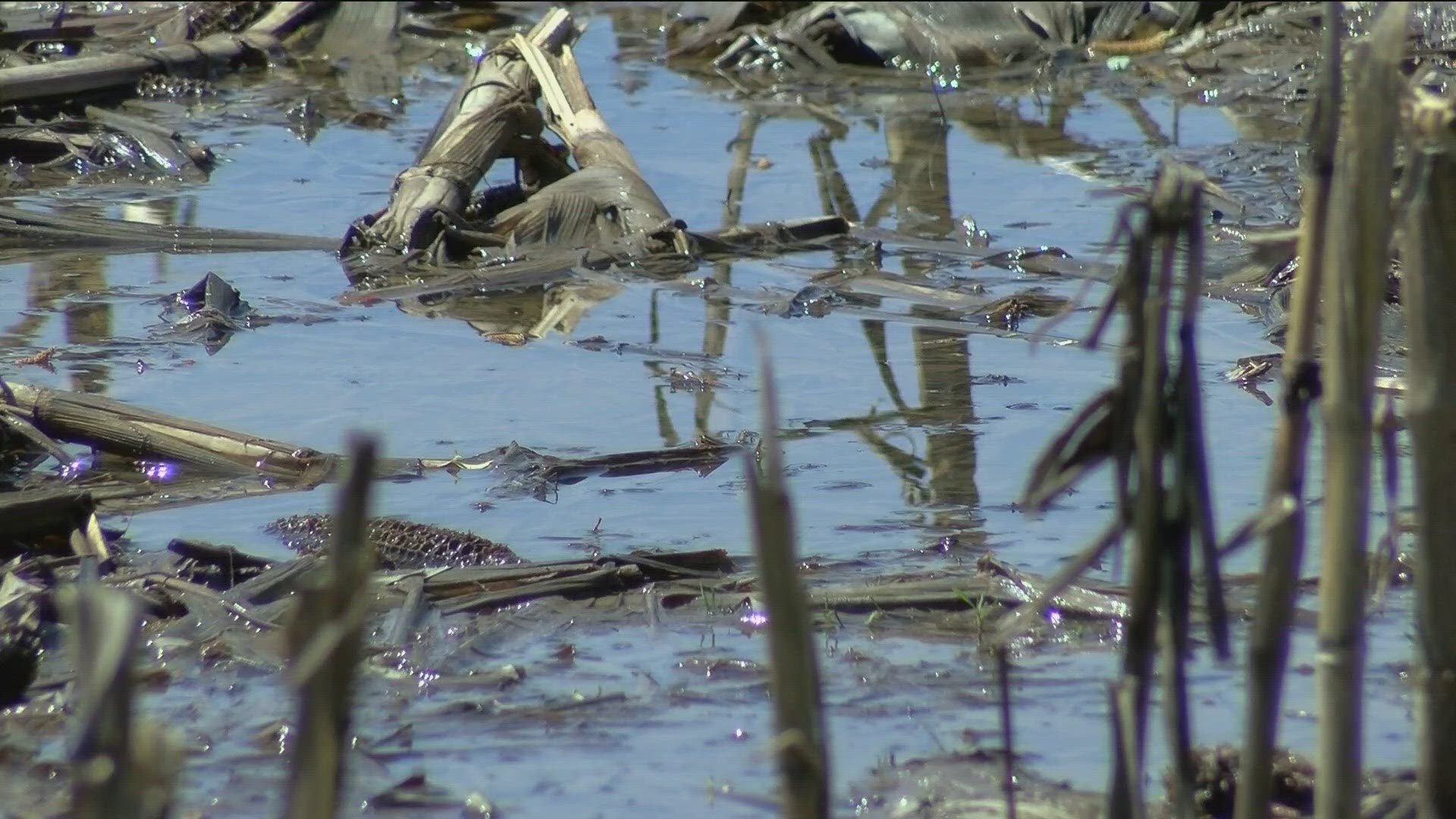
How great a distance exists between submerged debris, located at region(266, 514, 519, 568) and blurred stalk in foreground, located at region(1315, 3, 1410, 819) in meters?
2.47

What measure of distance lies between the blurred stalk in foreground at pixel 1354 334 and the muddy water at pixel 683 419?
2.01ft

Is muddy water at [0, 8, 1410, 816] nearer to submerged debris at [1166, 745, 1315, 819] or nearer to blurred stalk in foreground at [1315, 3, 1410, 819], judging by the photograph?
submerged debris at [1166, 745, 1315, 819]

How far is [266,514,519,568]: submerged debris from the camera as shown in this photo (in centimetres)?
415

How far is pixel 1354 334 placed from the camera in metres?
1.85

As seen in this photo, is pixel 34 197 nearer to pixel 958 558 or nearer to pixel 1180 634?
pixel 958 558

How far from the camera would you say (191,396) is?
5.57 meters

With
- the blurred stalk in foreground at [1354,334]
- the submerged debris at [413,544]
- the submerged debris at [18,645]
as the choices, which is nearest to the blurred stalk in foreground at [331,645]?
the blurred stalk in foreground at [1354,334]

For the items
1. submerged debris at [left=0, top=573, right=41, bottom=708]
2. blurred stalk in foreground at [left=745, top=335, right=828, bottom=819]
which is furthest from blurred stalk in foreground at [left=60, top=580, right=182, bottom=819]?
submerged debris at [left=0, top=573, right=41, bottom=708]

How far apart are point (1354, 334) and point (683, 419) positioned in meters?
3.67

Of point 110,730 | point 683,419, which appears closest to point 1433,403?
point 110,730

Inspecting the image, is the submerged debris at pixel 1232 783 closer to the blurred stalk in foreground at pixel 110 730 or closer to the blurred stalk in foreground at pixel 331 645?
the blurred stalk in foreground at pixel 331 645

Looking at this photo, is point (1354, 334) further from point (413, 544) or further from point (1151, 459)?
point (413, 544)

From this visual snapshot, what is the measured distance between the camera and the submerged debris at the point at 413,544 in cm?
415

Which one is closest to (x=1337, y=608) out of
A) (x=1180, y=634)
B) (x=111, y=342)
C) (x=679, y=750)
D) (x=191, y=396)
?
(x=1180, y=634)
